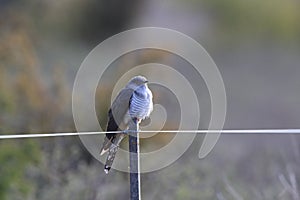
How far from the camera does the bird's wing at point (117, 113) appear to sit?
467 cm

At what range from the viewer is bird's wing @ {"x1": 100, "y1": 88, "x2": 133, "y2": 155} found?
4.67 metres

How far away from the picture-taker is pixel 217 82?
1076 cm

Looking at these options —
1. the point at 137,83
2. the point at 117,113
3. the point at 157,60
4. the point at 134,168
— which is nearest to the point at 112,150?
the point at 117,113

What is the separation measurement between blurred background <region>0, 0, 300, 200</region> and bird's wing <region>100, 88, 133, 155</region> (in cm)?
128

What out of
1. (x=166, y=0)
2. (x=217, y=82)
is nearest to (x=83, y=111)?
(x=217, y=82)

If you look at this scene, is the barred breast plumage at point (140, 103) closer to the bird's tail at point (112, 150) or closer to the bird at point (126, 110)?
the bird at point (126, 110)

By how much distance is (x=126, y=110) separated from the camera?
4.89 m

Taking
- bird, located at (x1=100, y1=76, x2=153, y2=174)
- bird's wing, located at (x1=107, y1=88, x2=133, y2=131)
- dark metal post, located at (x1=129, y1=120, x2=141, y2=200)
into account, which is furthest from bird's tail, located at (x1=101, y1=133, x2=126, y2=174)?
dark metal post, located at (x1=129, y1=120, x2=141, y2=200)

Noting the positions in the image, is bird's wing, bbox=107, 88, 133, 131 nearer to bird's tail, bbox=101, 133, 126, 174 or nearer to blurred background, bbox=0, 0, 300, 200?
bird's tail, bbox=101, 133, 126, 174

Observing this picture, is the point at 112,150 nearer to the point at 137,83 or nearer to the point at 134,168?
the point at 137,83

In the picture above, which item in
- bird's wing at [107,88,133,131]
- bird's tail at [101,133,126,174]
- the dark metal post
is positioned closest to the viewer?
the dark metal post

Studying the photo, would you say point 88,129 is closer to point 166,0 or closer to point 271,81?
point 271,81

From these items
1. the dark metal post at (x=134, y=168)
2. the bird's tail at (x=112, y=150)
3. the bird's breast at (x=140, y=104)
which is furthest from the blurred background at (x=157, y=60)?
the dark metal post at (x=134, y=168)

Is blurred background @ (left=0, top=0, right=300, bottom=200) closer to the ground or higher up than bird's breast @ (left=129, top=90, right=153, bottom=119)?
higher up
